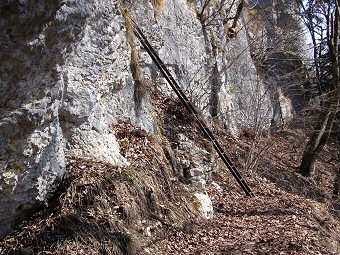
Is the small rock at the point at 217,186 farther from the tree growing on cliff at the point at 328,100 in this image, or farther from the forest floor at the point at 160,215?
the tree growing on cliff at the point at 328,100

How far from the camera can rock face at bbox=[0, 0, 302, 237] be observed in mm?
4047

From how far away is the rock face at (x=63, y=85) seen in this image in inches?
159

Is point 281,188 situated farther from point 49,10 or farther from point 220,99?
point 49,10

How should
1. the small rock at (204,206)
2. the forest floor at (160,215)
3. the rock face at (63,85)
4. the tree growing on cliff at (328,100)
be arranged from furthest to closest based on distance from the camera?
the tree growing on cliff at (328,100) < the small rock at (204,206) < the forest floor at (160,215) < the rock face at (63,85)

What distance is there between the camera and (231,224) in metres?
7.86

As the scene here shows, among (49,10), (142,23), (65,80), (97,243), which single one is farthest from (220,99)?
(49,10)

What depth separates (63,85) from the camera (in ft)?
18.2

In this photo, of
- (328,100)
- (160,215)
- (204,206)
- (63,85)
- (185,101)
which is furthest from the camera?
(328,100)

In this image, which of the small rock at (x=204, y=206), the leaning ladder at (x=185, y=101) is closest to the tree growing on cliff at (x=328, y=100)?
the leaning ladder at (x=185, y=101)

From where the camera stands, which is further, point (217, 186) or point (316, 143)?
point (316, 143)

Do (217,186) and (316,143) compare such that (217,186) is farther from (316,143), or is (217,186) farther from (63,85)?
(316,143)

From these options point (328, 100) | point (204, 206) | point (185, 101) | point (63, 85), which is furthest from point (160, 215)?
point (328, 100)

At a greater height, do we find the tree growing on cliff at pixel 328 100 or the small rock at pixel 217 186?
the tree growing on cliff at pixel 328 100

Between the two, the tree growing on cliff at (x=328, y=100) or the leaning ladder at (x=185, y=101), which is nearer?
the leaning ladder at (x=185, y=101)
